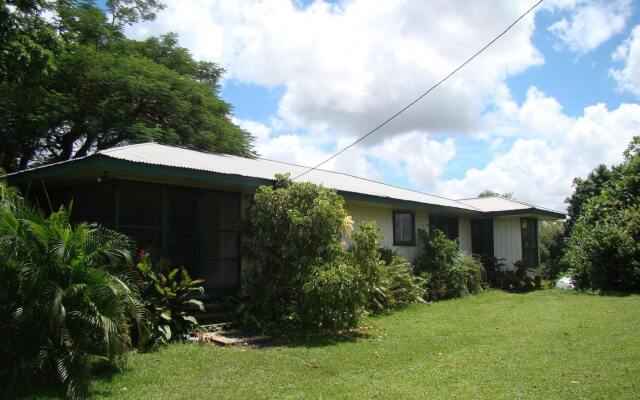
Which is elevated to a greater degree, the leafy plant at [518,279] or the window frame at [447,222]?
the window frame at [447,222]

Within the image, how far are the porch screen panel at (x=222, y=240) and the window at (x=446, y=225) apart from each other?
828 cm

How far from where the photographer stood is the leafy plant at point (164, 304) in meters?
7.95

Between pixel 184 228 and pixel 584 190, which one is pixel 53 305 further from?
pixel 584 190

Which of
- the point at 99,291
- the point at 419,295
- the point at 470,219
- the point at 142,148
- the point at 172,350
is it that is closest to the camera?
the point at 99,291

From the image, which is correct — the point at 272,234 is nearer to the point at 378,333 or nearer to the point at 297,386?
the point at 378,333

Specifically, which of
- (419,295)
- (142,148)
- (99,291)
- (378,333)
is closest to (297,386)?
(99,291)

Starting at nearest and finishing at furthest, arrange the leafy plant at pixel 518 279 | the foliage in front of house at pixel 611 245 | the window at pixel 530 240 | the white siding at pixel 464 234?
the foliage in front of house at pixel 611 245 → the leafy plant at pixel 518 279 → the white siding at pixel 464 234 → the window at pixel 530 240

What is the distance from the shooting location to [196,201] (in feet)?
34.7

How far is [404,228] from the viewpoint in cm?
1644

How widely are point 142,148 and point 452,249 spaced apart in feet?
31.2

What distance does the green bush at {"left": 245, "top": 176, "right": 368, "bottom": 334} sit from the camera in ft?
29.7

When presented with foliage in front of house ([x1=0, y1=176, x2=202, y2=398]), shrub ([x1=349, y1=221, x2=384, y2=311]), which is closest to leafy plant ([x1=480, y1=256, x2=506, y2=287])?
shrub ([x1=349, y1=221, x2=384, y2=311])

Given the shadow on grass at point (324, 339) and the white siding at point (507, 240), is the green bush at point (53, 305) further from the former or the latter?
the white siding at point (507, 240)

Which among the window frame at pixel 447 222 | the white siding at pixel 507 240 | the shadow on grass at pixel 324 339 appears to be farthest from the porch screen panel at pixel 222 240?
the white siding at pixel 507 240
